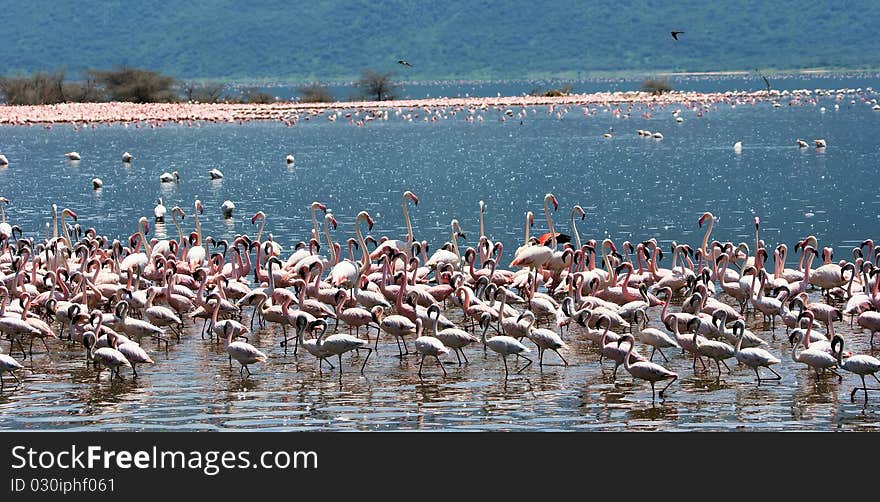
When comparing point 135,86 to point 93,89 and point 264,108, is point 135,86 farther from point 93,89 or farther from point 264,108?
point 264,108

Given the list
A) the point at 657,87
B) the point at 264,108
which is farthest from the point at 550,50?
the point at 264,108

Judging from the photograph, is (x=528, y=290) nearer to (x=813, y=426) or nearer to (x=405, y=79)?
(x=813, y=426)

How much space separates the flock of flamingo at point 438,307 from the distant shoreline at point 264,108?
54375 millimetres

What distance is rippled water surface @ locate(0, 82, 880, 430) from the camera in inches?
524

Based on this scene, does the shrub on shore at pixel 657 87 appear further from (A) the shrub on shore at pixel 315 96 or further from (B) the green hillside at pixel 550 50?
(B) the green hillside at pixel 550 50

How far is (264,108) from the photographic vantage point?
3383 inches

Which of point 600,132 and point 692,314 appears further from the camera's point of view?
point 600,132

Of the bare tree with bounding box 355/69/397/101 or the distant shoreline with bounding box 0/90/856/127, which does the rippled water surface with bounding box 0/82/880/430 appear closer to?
the distant shoreline with bounding box 0/90/856/127

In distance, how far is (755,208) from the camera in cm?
3175

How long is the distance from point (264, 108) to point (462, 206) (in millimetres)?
54054

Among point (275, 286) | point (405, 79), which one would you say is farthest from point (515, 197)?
→ point (405, 79)

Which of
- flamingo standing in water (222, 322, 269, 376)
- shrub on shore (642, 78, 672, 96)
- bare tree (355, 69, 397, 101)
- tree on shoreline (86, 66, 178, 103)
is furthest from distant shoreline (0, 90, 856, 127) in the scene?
flamingo standing in water (222, 322, 269, 376)

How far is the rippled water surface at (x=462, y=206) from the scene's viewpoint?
43.7 feet

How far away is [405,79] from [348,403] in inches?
7255
